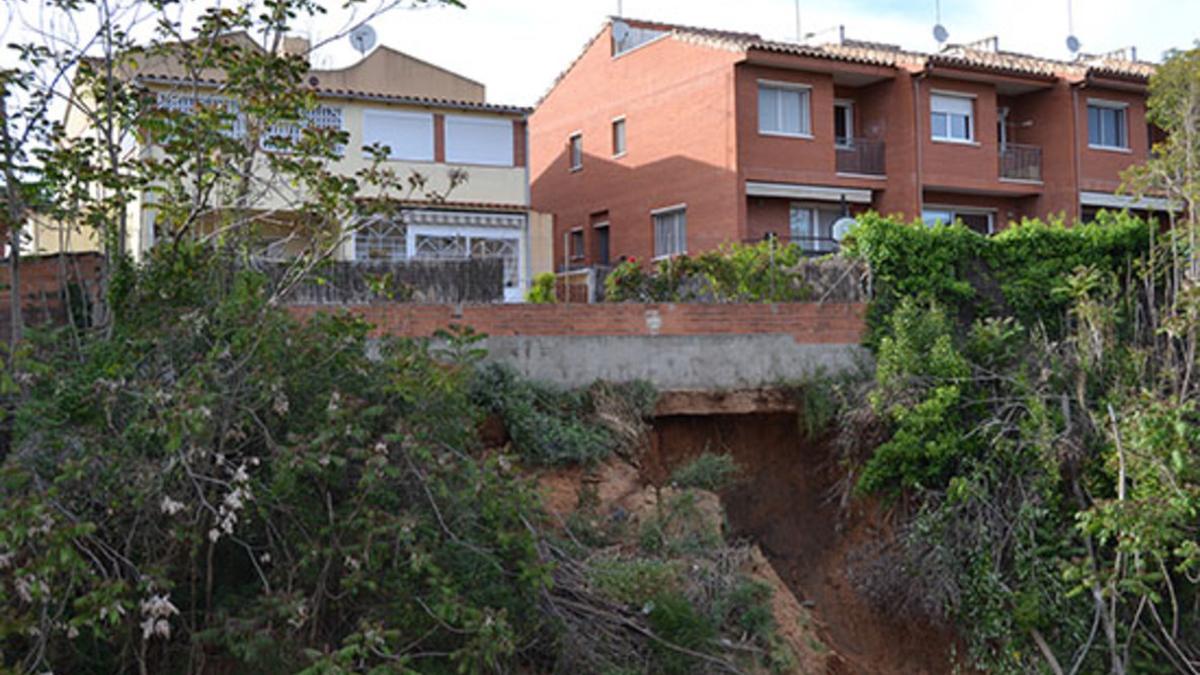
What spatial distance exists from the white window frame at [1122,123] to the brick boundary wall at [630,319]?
1647cm

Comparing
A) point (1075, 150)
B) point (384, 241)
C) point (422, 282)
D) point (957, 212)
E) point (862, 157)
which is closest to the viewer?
point (422, 282)

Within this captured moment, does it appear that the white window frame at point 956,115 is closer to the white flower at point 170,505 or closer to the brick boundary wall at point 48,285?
the brick boundary wall at point 48,285

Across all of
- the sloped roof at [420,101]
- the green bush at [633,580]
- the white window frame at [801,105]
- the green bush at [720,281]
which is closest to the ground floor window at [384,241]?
the sloped roof at [420,101]

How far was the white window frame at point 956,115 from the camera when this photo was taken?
27375 millimetres

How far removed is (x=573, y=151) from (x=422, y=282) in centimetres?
1571

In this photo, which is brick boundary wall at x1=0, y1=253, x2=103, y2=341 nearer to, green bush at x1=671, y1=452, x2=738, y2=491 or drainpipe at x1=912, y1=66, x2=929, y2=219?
green bush at x1=671, y1=452, x2=738, y2=491

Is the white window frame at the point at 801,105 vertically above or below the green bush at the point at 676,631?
above

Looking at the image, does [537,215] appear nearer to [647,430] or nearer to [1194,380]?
[647,430]

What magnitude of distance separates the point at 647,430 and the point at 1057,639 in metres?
5.01

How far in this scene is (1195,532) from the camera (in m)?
12.9

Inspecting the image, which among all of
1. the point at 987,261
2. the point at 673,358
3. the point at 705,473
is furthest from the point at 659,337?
the point at 987,261

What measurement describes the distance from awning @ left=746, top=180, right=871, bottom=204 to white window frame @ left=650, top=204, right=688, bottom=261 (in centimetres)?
161

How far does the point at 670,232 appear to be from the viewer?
2686cm

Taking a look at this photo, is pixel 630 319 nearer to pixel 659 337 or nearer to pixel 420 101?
pixel 659 337
